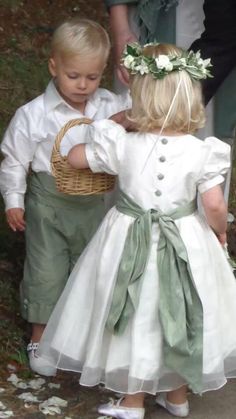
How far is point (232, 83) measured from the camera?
14.9 ft

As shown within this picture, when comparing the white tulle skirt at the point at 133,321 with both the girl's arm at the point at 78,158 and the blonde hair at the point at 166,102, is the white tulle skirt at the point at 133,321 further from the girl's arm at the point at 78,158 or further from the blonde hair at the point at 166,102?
the blonde hair at the point at 166,102

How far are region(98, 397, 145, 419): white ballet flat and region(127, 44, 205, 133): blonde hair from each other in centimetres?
113

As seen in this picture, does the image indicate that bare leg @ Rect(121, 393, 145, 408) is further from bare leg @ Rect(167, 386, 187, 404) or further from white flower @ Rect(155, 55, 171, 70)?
white flower @ Rect(155, 55, 171, 70)

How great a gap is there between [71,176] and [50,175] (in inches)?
14.7

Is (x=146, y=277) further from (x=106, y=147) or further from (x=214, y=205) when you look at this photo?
(x=106, y=147)

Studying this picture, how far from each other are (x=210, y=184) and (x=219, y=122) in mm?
918

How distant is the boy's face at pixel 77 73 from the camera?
416 centimetres

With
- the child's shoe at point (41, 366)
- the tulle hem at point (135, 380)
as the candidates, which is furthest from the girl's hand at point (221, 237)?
the child's shoe at point (41, 366)

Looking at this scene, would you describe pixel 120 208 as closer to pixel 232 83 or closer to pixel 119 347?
pixel 119 347

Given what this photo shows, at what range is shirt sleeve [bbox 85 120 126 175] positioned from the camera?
12.5 ft

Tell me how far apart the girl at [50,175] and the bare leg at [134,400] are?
0.51m

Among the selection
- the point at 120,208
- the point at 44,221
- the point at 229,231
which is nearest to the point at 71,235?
the point at 44,221

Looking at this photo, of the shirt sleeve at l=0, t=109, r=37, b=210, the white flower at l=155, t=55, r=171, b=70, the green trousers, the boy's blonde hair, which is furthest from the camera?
the green trousers

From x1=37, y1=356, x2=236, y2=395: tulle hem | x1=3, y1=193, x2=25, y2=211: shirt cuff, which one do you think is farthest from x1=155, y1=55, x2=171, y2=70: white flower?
x1=37, y1=356, x2=236, y2=395: tulle hem
